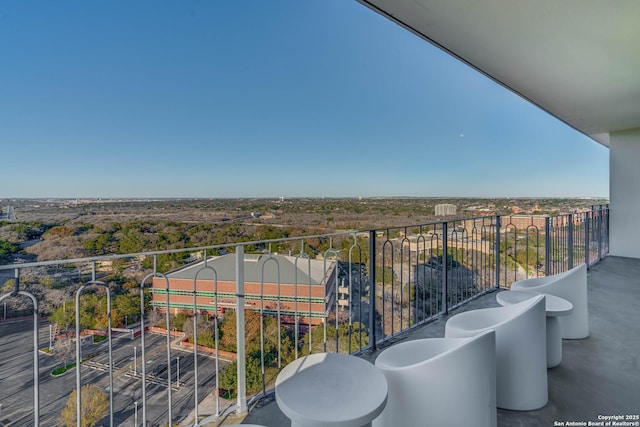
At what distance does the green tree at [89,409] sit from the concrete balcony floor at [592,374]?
2.11 meters

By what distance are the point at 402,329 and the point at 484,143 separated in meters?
15.3

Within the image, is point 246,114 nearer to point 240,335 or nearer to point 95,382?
point 95,382

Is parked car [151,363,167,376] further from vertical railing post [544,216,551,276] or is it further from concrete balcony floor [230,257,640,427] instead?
vertical railing post [544,216,551,276]

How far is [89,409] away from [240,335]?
2.47 m

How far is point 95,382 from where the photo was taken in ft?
11.3

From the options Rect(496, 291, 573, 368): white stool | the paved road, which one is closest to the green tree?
the paved road

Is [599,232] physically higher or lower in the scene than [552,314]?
higher

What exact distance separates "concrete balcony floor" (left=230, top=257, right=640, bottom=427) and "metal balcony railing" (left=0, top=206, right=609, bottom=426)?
→ 232mm

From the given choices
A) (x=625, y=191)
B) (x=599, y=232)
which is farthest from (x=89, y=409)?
(x=625, y=191)

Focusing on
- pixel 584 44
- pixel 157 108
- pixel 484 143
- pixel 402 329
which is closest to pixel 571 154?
pixel 484 143

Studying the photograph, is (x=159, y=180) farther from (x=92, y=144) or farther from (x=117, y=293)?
(x=117, y=293)

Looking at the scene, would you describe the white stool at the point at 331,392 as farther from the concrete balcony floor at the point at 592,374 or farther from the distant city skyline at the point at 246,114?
the distant city skyline at the point at 246,114

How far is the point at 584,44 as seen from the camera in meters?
2.43

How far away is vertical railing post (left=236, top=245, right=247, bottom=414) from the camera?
5.90 feet
